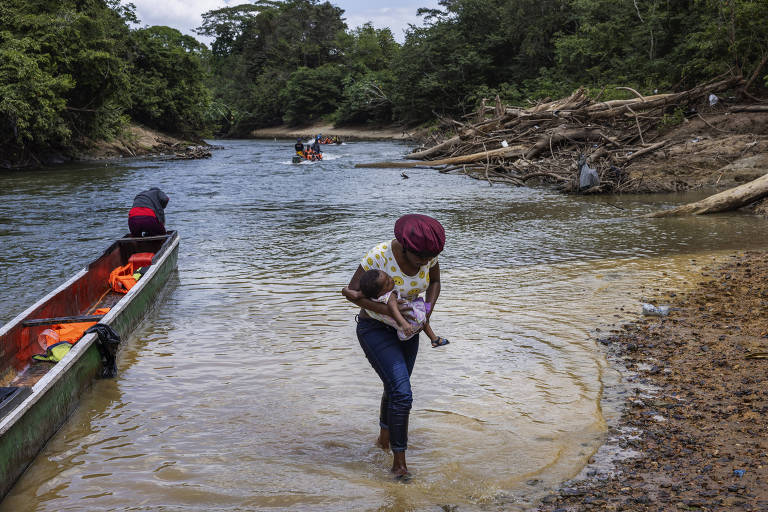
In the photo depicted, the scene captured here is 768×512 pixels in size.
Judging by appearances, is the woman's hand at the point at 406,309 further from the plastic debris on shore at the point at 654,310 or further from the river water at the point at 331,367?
the plastic debris on shore at the point at 654,310

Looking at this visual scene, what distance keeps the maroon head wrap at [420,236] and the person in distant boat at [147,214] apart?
7.57 metres

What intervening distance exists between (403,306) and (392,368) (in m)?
0.40

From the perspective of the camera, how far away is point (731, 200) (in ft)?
45.8

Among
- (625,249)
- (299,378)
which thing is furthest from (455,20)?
(299,378)

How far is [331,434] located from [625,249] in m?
7.95

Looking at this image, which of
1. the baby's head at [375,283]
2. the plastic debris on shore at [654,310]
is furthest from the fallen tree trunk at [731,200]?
the baby's head at [375,283]

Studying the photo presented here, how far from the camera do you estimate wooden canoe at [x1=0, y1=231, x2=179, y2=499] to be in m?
4.22

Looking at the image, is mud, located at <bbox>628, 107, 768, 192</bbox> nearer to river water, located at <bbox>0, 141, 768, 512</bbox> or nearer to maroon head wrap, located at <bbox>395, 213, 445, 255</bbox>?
river water, located at <bbox>0, 141, 768, 512</bbox>

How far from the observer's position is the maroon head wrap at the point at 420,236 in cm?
376

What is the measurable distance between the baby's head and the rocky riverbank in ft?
5.20

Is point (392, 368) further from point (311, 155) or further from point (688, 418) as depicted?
point (311, 155)

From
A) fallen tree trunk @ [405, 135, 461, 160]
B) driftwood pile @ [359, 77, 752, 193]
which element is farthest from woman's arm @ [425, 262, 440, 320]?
fallen tree trunk @ [405, 135, 461, 160]

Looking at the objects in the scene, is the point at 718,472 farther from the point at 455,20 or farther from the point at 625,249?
the point at 455,20

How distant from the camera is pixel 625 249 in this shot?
36.9 feet
